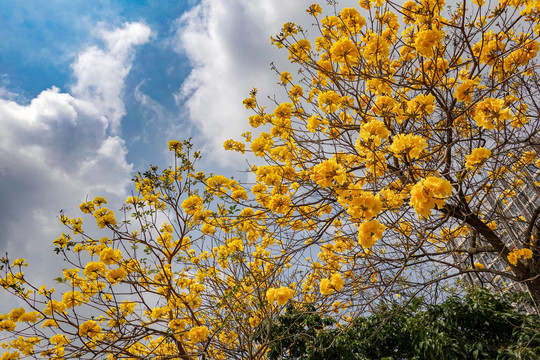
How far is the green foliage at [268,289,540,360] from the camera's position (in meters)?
2.93

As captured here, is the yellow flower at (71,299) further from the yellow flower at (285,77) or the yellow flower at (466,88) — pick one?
the yellow flower at (466,88)

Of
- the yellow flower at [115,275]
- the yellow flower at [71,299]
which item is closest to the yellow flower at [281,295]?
the yellow flower at [115,275]

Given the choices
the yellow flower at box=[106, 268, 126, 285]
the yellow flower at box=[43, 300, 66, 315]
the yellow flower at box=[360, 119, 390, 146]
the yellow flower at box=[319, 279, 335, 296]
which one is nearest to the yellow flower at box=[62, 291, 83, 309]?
the yellow flower at box=[43, 300, 66, 315]

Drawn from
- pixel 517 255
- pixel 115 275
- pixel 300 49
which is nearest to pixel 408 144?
pixel 300 49

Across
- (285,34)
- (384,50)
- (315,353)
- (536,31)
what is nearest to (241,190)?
(285,34)

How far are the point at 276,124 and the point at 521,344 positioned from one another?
3.11 meters

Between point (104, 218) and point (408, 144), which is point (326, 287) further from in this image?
point (104, 218)

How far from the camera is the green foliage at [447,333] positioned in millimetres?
2932

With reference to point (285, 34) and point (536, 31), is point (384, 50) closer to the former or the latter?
point (285, 34)

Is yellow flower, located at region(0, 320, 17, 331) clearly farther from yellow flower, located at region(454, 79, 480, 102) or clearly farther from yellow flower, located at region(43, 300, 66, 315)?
yellow flower, located at region(454, 79, 480, 102)

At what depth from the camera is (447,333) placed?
10.3 feet

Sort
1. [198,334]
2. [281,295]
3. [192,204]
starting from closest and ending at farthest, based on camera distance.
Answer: [281,295], [198,334], [192,204]

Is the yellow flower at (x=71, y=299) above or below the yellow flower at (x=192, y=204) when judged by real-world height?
below

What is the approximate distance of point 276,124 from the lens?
10.7 feet
